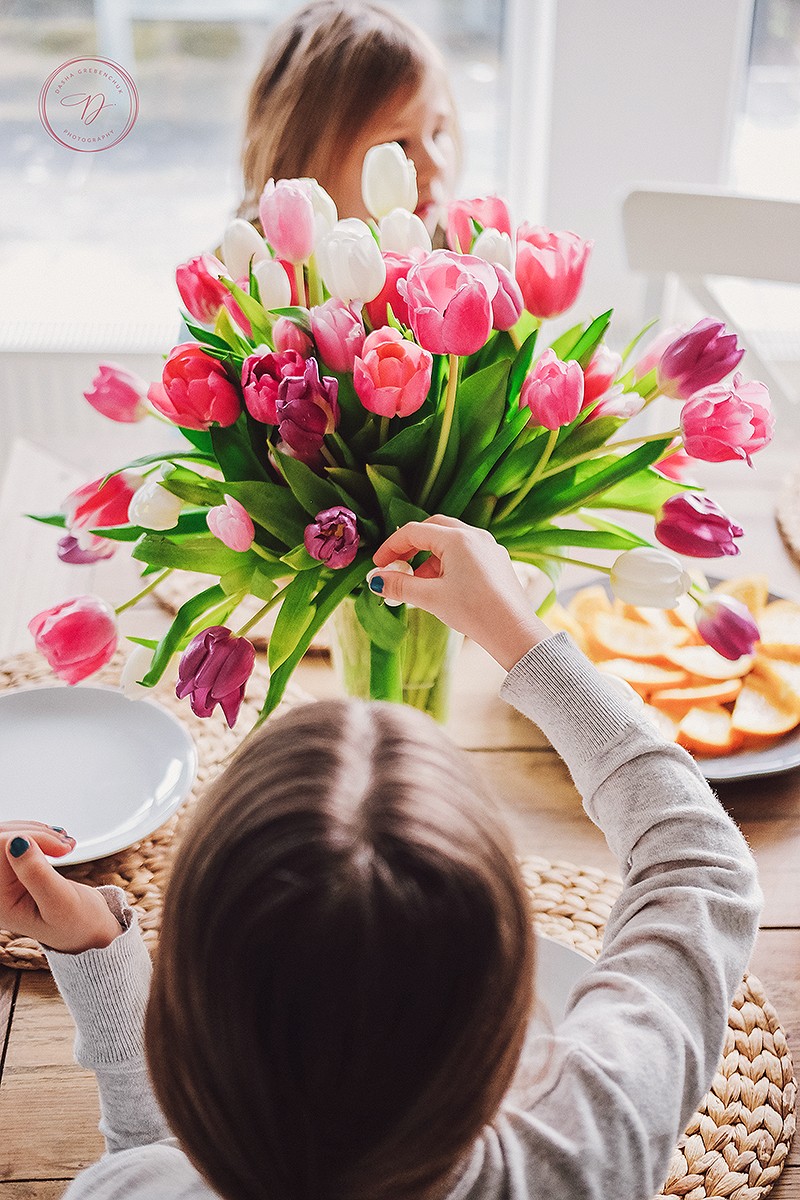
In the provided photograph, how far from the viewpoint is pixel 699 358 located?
705 mm

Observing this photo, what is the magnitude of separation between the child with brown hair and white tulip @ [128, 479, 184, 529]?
0.77 ft

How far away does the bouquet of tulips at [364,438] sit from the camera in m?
0.67

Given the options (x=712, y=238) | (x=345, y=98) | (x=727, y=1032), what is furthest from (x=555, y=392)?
(x=712, y=238)

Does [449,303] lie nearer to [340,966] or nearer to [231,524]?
[231,524]

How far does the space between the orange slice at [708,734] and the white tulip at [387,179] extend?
0.44 metres

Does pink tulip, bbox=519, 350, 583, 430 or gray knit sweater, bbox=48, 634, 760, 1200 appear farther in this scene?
pink tulip, bbox=519, 350, 583, 430

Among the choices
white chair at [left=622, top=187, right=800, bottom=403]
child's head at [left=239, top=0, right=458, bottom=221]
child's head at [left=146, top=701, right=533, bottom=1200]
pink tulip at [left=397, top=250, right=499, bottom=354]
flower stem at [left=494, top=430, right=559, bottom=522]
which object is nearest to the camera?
child's head at [left=146, top=701, right=533, bottom=1200]

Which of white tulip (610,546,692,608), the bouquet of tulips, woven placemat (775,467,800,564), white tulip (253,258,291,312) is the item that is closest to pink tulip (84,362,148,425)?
the bouquet of tulips

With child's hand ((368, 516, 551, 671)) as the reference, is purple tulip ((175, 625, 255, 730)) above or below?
below

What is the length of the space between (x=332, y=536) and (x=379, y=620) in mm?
80

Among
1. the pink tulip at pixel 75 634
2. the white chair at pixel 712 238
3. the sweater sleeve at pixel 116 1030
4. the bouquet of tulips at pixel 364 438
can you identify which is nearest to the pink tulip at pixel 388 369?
the bouquet of tulips at pixel 364 438

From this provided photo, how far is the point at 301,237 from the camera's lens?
0.69 meters

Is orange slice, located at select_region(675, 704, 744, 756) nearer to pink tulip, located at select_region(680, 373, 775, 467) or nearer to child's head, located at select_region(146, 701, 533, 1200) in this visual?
pink tulip, located at select_region(680, 373, 775, 467)

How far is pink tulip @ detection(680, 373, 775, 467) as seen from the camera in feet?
2.27
